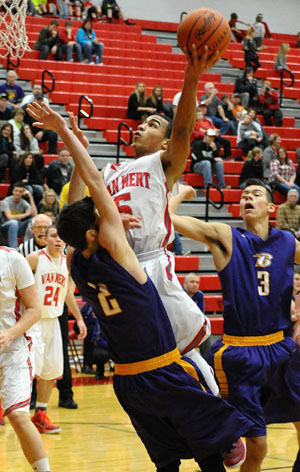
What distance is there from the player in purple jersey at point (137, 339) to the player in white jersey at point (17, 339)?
1.09m

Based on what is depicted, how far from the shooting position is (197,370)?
412cm

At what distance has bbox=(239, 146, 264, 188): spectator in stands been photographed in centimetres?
1465

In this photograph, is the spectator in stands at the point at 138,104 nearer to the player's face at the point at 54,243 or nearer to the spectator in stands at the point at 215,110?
the spectator in stands at the point at 215,110

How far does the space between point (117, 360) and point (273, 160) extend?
11.7 meters

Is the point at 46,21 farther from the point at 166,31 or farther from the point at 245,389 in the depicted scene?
the point at 245,389

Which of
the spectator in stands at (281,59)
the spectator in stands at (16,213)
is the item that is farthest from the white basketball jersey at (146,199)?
the spectator in stands at (281,59)

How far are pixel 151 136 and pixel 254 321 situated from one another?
A: 127 cm

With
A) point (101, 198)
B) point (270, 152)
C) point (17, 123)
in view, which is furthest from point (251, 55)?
point (101, 198)

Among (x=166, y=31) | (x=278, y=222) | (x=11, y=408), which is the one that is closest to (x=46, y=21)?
(x=166, y=31)

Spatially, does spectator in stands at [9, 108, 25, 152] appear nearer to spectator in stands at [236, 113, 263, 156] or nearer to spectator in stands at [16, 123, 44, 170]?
spectator in stands at [16, 123, 44, 170]

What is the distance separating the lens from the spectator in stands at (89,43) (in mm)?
17281

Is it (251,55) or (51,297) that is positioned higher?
(251,55)

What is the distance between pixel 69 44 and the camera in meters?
17.2

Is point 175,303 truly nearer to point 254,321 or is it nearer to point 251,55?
point 254,321
